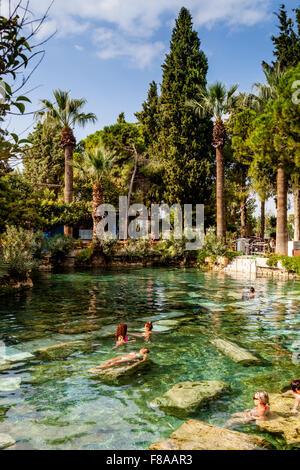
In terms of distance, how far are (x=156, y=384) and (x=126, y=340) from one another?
241 cm

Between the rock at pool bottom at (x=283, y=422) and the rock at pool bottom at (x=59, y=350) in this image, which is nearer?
the rock at pool bottom at (x=283, y=422)

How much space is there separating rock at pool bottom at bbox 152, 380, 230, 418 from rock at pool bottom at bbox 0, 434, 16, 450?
2.05m

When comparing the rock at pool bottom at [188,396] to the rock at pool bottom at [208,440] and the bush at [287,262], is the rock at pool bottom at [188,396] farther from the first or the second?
the bush at [287,262]

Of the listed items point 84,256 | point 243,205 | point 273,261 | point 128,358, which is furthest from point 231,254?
point 128,358

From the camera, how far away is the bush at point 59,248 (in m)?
27.0

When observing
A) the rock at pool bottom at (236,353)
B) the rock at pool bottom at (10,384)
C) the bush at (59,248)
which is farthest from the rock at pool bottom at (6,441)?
the bush at (59,248)

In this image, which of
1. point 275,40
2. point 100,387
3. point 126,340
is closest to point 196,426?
point 100,387

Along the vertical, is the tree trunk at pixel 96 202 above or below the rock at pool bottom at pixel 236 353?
above

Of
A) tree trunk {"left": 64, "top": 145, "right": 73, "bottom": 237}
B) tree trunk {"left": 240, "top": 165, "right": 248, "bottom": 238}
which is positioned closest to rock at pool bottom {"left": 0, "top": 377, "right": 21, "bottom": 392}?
tree trunk {"left": 64, "top": 145, "right": 73, "bottom": 237}

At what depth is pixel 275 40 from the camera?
99.3 ft

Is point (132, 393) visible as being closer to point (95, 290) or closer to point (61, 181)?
point (95, 290)

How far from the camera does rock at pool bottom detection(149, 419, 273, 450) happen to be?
13.8ft

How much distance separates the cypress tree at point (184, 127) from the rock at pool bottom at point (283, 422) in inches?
1182

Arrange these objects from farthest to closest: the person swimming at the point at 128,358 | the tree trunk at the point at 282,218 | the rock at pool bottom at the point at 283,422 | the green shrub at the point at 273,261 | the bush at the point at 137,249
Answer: the bush at the point at 137,249 → the tree trunk at the point at 282,218 → the green shrub at the point at 273,261 → the person swimming at the point at 128,358 → the rock at pool bottom at the point at 283,422
